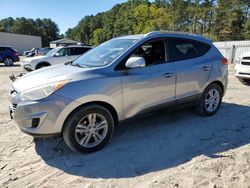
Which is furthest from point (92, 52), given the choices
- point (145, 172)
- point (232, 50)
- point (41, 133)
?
point (232, 50)

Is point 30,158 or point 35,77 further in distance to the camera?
point 35,77

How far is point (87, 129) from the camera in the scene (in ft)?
11.7

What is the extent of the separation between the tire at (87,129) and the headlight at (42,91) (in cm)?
43

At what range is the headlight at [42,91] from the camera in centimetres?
324

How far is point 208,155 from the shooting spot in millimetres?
3574

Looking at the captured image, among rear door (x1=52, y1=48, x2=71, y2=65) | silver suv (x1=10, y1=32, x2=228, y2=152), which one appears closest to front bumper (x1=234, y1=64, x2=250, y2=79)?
silver suv (x1=10, y1=32, x2=228, y2=152)

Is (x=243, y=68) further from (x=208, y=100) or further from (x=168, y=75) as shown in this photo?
(x=168, y=75)

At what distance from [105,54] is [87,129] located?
1407mm

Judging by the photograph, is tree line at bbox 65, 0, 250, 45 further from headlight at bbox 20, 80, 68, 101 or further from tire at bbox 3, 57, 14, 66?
headlight at bbox 20, 80, 68, 101

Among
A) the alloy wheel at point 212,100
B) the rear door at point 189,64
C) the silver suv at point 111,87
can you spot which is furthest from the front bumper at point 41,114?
the alloy wheel at point 212,100

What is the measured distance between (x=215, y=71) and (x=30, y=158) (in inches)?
152

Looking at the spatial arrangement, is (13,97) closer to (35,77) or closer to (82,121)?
(35,77)

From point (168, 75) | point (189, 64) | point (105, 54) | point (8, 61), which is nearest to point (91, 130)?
point (105, 54)

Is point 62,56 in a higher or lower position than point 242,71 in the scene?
higher
